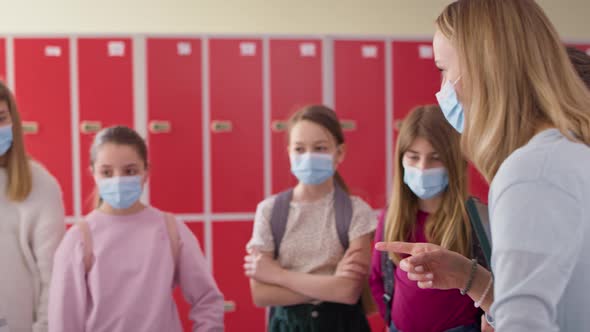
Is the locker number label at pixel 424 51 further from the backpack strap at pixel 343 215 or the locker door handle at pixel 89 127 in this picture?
the locker door handle at pixel 89 127

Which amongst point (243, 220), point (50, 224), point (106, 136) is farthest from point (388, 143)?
point (50, 224)

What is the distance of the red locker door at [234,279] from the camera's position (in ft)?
10.8

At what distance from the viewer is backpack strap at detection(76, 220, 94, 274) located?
6.45ft

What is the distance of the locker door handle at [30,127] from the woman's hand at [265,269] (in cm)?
182

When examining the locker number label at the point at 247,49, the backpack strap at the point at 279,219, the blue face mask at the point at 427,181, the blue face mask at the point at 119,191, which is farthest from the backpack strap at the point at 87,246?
the locker number label at the point at 247,49

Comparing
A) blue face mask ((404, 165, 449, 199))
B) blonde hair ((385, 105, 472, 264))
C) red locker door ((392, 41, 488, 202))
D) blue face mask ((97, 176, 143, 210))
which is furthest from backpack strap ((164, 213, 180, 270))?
red locker door ((392, 41, 488, 202))

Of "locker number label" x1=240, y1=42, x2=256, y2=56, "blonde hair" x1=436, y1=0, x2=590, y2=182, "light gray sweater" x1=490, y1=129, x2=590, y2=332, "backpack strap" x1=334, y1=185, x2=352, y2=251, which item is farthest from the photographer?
"locker number label" x1=240, y1=42, x2=256, y2=56

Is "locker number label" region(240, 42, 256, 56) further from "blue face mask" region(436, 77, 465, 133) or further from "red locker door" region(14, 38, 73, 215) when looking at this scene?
"blue face mask" region(436, 77, 465, 133)

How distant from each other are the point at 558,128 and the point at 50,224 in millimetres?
1732

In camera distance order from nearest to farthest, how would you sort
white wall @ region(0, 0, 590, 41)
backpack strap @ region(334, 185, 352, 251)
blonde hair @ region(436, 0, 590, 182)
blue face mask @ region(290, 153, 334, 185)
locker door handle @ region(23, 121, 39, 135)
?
1. blonde hair @ region(436, 0, 590, 182)
2. backpack strap @ region(334, 185, 352, 251)
3. blue face mask @ region(290, 153, 334, 185)
4. locker door handle @ region(23, 121, 39, 135)
5. white wall @ region(0, 0, 590, 41)

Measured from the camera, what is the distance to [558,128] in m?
0.82

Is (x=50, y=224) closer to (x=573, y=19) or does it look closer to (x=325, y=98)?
(x=325, y=98)

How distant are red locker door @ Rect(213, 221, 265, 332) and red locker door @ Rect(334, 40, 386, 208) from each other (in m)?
0.74

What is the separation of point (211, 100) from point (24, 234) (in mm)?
1577
